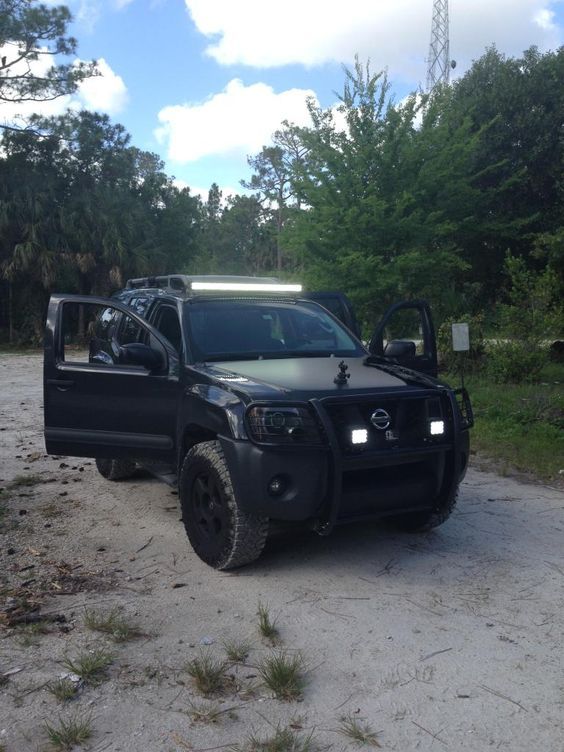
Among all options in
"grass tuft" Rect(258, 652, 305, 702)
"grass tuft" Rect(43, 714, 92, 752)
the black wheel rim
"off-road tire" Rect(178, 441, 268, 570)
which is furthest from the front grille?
"grass tuft" Rect(43, 714, 92, 752)

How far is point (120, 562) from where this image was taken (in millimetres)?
4781

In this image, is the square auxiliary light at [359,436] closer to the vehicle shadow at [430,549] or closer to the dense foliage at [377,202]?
the vehicle shadow at [430,549]

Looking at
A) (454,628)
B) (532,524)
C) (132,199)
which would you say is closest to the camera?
(454,628)

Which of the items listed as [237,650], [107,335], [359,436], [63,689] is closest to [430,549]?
[359,436]

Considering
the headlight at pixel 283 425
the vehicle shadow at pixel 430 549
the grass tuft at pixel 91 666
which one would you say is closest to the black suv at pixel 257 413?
the headlight at pixel 283 425

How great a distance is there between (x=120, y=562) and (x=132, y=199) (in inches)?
1217

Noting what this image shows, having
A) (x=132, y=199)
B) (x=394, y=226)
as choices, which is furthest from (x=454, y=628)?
(x=132, y=199)

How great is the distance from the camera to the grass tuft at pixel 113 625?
3664 millimetres

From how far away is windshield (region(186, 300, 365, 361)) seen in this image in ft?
17.4

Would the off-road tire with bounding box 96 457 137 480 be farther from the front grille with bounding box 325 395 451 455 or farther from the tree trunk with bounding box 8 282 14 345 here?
the tree trunk with bounding box 8 282 14 345

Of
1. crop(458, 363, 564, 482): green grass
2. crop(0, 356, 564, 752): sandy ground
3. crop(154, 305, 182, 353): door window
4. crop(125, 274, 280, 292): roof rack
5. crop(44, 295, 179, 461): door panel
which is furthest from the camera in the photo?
crop(458, 363, 564, 482): green grass

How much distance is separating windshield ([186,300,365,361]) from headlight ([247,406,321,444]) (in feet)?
3.45

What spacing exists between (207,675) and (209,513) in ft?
4.96

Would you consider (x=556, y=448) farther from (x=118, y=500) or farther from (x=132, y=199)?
(x=132, y=199)
